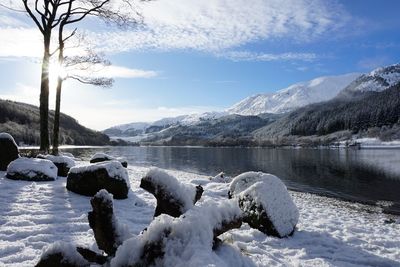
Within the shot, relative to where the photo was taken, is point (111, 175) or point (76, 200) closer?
point (76, 200)

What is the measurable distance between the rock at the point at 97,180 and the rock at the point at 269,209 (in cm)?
435

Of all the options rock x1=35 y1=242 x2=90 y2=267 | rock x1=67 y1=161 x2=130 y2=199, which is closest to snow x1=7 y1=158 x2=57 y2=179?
rock x1=67 y1=161 x2=130 y2=199

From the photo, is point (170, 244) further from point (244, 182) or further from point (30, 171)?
point (30, 171)

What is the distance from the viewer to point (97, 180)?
13.6 metres

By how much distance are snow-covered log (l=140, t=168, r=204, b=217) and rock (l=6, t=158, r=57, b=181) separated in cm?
Answer: 1052

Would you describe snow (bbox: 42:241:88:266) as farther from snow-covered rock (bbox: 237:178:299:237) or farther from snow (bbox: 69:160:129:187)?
snow (bbox: 69:160:129:187)

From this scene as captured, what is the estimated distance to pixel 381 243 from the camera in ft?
39.3

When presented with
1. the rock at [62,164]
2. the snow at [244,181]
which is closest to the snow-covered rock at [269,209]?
the snow at [244,181]

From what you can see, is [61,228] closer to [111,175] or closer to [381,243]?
[111,175]

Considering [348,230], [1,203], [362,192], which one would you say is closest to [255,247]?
[348,230]

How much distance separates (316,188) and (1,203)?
3045 centimetres

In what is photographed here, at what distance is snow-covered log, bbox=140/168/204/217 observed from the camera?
625cm

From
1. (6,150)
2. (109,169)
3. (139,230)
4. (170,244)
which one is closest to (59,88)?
(6,150)

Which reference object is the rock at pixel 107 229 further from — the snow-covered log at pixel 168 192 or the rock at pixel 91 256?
the snow-covered log at pixel 168 192
